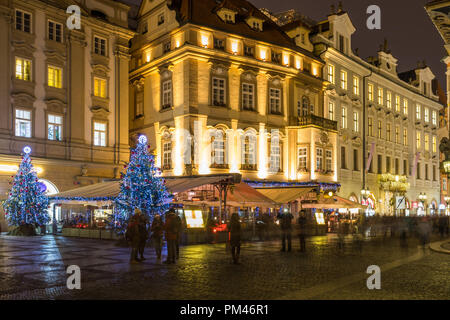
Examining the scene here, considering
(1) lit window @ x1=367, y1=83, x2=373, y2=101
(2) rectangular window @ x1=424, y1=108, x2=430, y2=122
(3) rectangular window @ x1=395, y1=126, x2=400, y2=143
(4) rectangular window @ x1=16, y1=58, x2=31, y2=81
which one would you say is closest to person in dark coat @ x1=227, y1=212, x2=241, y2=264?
(4) rectangular window @ x1=16, y1=58, x2=31, y2=81

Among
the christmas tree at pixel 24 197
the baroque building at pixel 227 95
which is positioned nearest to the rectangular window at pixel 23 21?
the christmas tree at pixel 24 197

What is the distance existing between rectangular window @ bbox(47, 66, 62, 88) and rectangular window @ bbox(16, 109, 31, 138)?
8.44ft

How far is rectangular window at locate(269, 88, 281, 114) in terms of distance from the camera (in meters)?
41.4

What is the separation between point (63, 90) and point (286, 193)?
619 inches

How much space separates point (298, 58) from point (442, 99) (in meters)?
40.0

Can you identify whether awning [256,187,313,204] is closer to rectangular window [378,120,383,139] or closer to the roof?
the roof

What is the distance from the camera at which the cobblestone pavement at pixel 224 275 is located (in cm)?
1095

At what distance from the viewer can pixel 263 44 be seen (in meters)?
40.7

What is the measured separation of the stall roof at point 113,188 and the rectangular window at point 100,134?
24.0 ft

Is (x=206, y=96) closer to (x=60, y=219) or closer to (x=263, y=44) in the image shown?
(x=263, y=44)

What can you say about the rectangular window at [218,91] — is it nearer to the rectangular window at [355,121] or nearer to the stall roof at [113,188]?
the stall roof at [113,188]

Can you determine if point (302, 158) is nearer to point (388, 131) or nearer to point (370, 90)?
point (370, 90)

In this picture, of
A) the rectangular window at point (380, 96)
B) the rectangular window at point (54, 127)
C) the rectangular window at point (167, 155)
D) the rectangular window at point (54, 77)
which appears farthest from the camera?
the rectangular window at point (380, 96)

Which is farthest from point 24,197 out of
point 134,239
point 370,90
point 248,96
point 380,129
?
point 380,129
